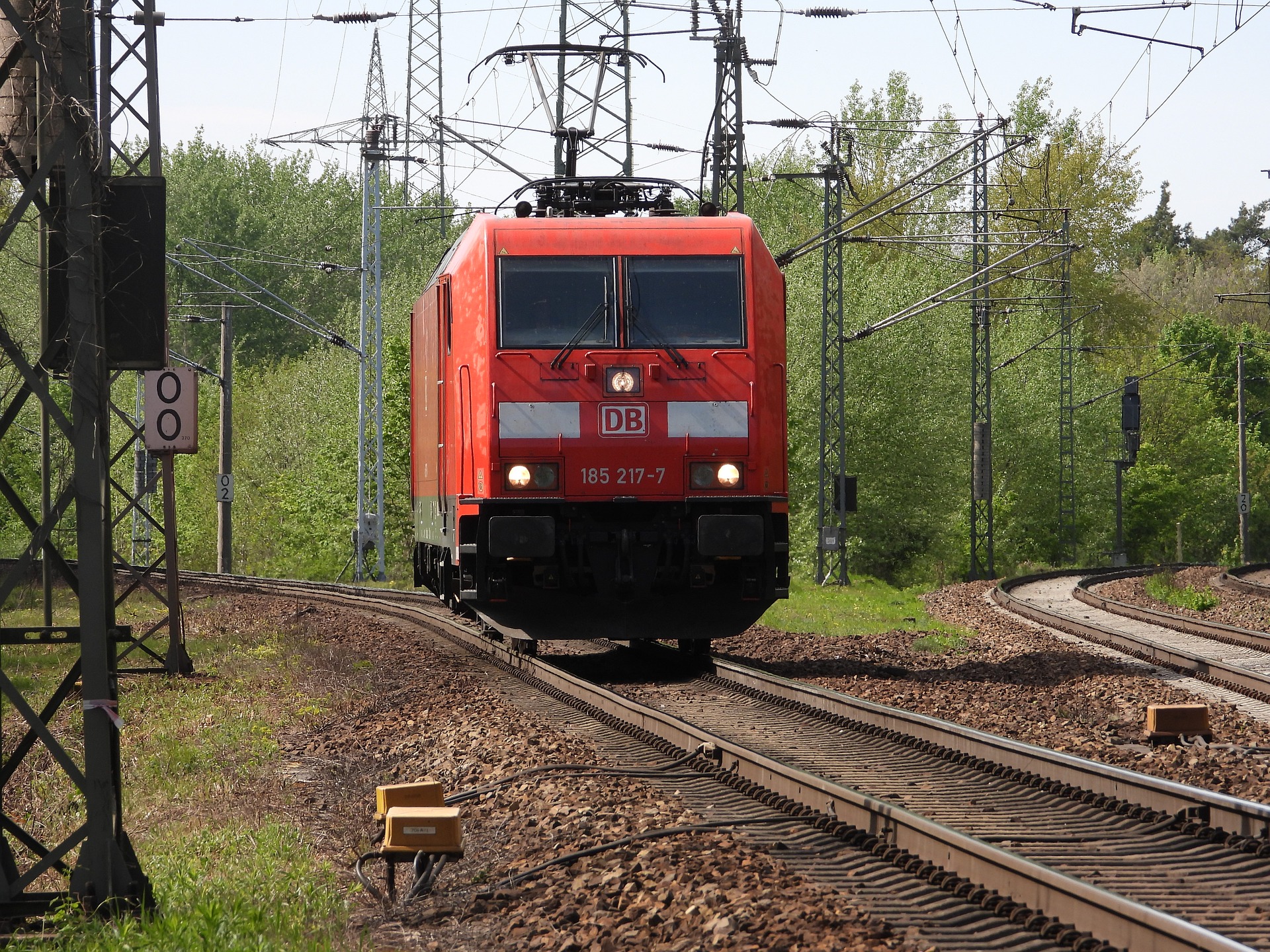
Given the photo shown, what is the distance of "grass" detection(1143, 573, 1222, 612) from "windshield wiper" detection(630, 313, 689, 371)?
16.0 meters

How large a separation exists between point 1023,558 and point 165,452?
3926 cm

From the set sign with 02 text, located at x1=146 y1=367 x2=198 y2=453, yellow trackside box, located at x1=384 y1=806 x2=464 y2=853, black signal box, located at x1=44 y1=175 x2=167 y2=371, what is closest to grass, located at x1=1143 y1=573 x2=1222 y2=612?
sign with 02 text, located at x1=146 y1=367 x2=198 y2=453

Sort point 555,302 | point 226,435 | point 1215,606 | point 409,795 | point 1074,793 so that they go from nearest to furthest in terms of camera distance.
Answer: point 409,795 < point 1074,793 < point 555,302 < point 1215,606 < point 226,435

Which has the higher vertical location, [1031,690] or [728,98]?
[728,98]

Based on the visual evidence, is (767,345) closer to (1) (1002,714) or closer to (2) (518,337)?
(2) (518,337)

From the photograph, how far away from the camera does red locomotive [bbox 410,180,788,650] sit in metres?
11.9

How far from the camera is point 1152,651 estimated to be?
16141mm

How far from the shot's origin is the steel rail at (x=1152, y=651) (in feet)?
42.7

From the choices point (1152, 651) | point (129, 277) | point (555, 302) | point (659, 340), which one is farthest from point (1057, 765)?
point (1152, 651)

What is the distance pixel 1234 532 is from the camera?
65.6m

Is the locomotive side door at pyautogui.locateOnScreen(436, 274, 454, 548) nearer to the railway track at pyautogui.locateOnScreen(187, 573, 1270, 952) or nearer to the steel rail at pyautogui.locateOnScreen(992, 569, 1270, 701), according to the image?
the railway track at pyautogui.locateOnScreen(187, 573, 1270, 952)

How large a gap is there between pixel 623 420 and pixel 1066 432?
39.7 m

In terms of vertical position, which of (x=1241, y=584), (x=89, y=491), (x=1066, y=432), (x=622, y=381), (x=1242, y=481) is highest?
(x=1066, y=432)

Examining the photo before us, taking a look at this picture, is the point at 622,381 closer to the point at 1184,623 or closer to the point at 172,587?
the point at 172,587
